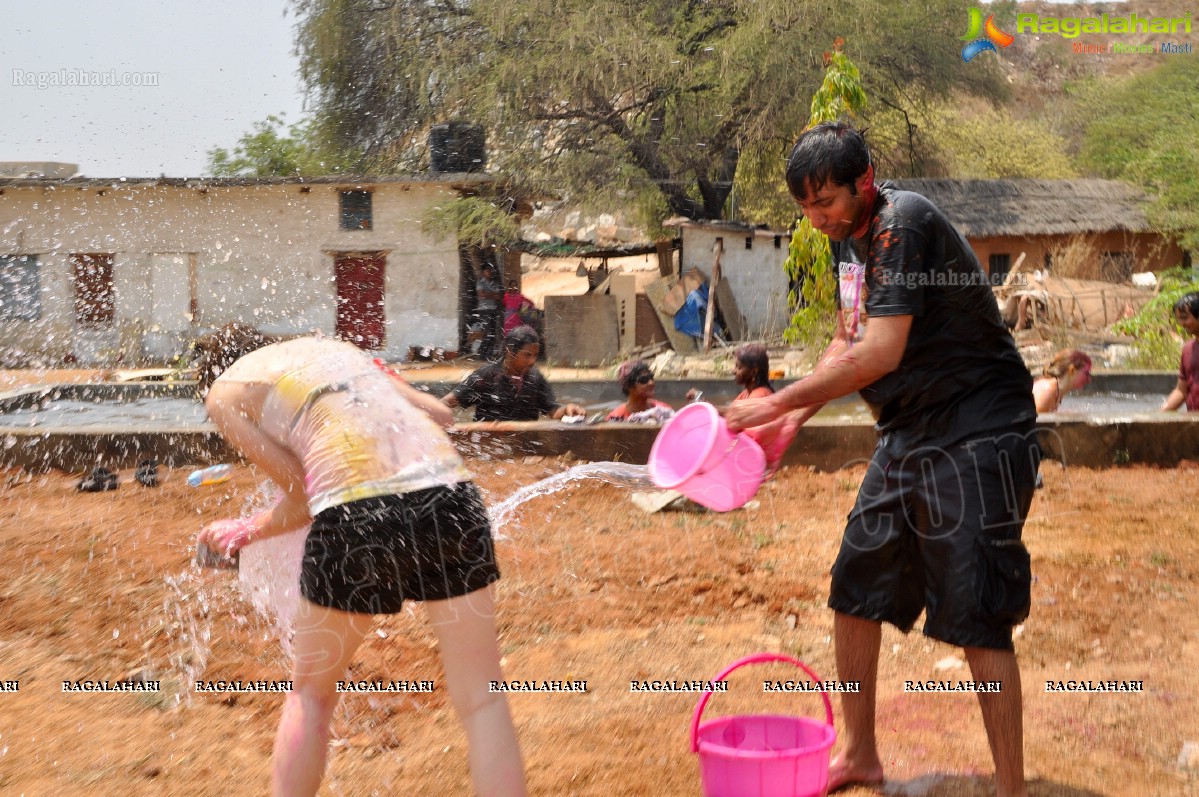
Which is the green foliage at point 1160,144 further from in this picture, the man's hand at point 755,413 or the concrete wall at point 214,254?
the man's hand at point 755,413

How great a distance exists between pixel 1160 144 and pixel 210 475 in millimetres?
27903

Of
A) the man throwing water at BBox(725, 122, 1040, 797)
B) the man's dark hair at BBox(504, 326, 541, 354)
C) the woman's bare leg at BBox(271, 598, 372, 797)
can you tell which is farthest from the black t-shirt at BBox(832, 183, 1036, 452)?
the man's dark hair at BBox(504, 326, 541, 354)

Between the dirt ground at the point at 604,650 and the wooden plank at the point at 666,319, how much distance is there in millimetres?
14174

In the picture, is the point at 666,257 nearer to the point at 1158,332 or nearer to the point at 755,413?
the point at 1158,332

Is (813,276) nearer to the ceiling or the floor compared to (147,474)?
nearer to the ceiling

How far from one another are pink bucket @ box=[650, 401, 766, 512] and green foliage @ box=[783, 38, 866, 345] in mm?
7789

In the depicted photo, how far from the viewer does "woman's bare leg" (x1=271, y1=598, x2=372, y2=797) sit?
2.64 metres

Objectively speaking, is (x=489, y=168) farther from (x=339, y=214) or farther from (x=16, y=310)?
(x=16, y=310)

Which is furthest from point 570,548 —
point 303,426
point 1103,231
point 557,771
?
point 1103,231

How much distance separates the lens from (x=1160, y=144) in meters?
28.6

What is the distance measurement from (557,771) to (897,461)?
143cm

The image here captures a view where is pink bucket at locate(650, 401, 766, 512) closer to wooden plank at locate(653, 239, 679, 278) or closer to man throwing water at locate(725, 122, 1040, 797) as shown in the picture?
man throwing water at locate(725, 122, 1040, 797)

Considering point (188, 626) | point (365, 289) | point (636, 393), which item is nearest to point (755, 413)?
point (188, 626)

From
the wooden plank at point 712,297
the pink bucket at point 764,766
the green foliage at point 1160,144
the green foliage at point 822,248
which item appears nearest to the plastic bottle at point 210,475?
the pink bucket at point 764,766
